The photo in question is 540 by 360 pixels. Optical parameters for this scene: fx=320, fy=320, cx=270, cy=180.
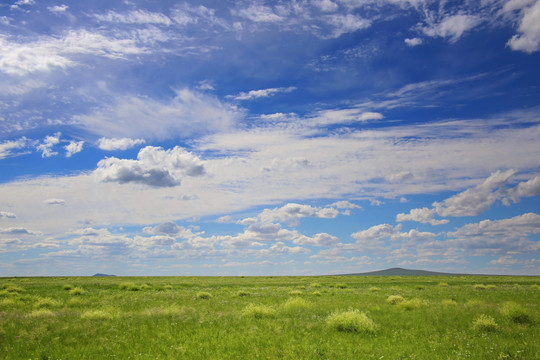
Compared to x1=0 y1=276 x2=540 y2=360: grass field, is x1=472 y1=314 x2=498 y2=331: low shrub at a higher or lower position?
higher

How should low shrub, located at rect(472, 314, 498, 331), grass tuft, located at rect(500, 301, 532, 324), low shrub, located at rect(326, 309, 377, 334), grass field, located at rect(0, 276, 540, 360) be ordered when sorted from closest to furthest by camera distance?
1. grass field, located at rect(0, 276, 540, 360)
2. low shrub, located at rect(472, 314, 498, 331)
3. low shrub, located at rect(326, 309, 377, 334)
4. grass tuft, located at rect(500, 301, 532, 324)

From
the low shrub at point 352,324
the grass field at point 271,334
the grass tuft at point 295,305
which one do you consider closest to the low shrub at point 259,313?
the grass field at point 271,334

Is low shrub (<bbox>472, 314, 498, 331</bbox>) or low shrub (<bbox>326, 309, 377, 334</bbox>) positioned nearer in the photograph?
low shrub (<bbox>472, 314, 498, 331</bbox>)

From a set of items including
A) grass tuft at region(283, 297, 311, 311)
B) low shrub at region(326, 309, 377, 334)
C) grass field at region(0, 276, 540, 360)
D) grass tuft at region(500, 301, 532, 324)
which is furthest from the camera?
grass tuft at region(283, 297, 311, 311)

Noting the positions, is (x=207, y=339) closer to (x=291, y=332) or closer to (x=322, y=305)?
(x=291, y=332)

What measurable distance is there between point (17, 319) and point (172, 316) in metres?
9.35

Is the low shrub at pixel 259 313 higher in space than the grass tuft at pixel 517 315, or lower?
lower

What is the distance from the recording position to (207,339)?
51.3 ft

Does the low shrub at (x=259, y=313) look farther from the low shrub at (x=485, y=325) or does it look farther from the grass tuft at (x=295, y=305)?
the low shrub at (x=485, y=325)

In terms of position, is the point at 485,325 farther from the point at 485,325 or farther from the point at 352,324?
the point at 352,324

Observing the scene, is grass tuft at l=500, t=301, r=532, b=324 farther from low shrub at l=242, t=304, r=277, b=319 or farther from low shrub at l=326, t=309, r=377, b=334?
low shrub at l=242, t=304, r=277, b=319

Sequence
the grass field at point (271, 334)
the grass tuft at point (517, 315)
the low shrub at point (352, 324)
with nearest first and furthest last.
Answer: the grass field at point (271, 334)
the low shrub at point (352, 324)
the grass tuft at point (517, 315)

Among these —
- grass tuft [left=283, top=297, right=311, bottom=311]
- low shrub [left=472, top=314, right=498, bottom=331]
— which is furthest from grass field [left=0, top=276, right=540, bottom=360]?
grass tuft [left=283, top=297, right=311, bottom=311]

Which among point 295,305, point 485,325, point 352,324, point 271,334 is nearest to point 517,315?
point 485,325
